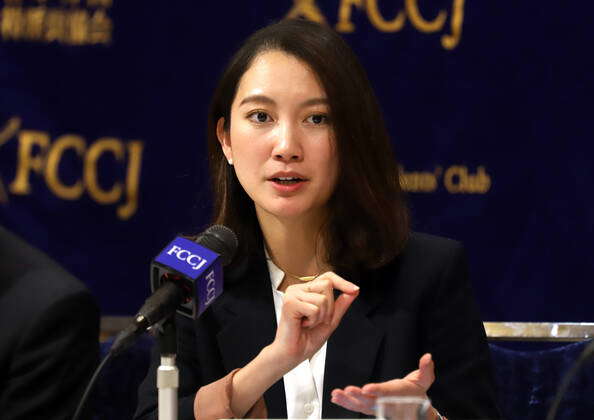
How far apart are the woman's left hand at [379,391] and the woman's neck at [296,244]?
55 centimetres

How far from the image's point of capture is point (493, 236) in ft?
9.82

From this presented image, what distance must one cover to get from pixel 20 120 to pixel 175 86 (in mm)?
466

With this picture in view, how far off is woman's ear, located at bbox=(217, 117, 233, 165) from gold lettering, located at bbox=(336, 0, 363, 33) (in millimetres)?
892

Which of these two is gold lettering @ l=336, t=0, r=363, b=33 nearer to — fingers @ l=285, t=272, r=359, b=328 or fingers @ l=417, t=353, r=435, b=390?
fingers @ l=285, t=272, r=359, b=328

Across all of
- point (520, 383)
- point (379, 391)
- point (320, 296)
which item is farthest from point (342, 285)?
point (520, 383)

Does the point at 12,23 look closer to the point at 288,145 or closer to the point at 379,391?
the point at 288,145

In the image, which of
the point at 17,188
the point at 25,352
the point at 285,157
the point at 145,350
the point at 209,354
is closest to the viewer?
the point at 25,352

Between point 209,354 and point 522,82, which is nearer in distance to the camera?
point 209,354

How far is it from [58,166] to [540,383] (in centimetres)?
151

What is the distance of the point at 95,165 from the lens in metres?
2.92

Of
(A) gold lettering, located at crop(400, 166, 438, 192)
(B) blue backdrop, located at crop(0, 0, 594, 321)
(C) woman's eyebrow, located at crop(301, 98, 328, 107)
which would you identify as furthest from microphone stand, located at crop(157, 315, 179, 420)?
(A) gold lettering, located at crop(400, 166, 438, 192)

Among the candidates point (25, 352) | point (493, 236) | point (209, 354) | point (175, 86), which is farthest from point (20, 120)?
→ point (25, 352)

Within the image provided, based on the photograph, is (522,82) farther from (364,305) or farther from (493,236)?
(364,305)

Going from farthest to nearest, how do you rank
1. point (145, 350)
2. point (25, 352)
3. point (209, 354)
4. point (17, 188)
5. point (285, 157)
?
1. point (17, 188)
2. point (145, 350)
3. point (209, 354)
4. point (285, 157)
5. point (25, 352)
